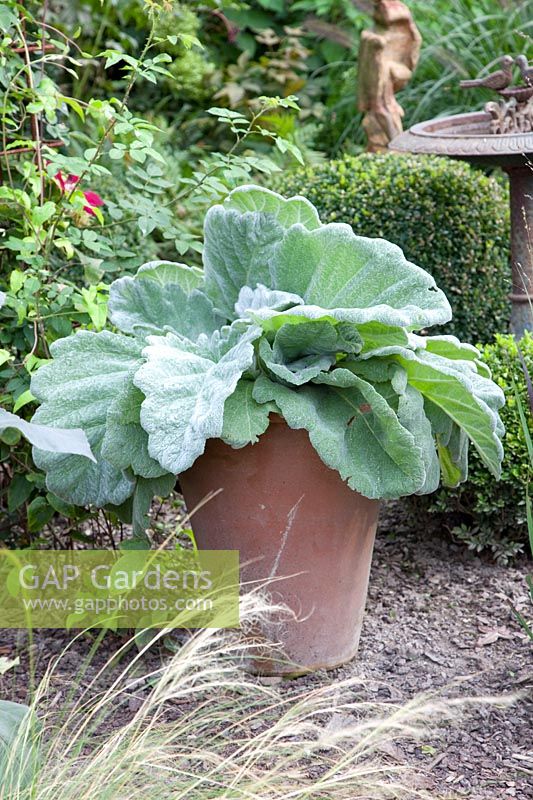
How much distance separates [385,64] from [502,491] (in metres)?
2.79

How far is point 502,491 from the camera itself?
3.08m

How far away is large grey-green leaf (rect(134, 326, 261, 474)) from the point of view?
6.86ft

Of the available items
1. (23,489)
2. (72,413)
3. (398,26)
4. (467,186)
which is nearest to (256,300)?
(72,413)

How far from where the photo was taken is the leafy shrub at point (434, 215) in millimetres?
4109

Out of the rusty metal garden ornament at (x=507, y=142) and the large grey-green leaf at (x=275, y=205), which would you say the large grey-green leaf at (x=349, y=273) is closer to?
Result: the large grey-green leaf at (x=275, y=205)

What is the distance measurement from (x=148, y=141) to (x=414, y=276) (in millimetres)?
822

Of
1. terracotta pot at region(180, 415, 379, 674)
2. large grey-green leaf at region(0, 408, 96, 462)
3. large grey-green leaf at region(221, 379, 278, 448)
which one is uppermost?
large grey-green leaf at region(0, 408, 96, 462)

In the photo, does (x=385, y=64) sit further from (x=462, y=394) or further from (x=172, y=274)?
(x=462, y=394)

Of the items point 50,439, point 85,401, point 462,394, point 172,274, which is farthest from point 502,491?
point 50,439

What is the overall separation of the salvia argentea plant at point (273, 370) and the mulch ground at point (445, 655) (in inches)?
20.7

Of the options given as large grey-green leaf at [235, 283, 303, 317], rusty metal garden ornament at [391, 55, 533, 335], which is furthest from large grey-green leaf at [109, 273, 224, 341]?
rusty metal garden ornament at [391, 55, 533, 335]

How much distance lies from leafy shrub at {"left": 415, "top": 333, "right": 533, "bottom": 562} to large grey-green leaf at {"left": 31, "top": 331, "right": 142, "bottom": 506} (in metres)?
1.20

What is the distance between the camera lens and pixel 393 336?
228 cm

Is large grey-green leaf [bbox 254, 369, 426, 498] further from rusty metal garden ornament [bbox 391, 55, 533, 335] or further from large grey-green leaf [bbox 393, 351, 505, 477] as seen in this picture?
rusty metal garden ornament [bbox 391, 55, 533, 335]
